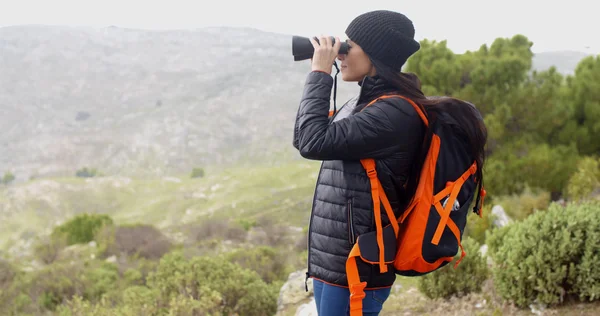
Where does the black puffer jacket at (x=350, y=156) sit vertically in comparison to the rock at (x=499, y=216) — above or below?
above

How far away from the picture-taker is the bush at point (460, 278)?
14.2 feet

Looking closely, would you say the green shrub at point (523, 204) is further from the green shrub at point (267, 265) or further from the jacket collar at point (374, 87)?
the jacket collar at point (374, 87)

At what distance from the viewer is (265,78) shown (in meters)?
123

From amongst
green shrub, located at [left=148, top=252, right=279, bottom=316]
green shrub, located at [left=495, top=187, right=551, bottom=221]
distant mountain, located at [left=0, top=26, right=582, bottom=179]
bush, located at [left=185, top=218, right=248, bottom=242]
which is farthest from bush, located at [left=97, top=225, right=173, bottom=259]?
distant mountain, located at [left=0, top=26, right=582, bottom=179]

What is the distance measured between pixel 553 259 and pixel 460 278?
91 cm

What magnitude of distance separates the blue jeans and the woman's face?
751 millimetres

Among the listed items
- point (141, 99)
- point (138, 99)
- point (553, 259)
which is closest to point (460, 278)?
point (553, 259)

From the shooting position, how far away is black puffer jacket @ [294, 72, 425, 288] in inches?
64.6

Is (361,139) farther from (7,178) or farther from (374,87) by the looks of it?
(7,178)

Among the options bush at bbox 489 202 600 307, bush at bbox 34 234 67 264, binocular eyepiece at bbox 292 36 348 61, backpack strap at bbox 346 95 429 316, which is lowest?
bush at bbox 34 234 67 264

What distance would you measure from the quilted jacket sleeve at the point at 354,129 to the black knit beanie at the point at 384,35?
18 centimetres

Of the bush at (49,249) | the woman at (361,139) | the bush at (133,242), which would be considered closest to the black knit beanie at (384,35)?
the woman at (361,139)

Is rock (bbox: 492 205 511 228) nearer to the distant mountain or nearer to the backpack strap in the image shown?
A: the backpack strap

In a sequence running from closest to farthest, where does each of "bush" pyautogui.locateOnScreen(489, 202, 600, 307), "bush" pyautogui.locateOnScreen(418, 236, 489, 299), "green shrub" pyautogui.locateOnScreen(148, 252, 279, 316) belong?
1. "bush" pyautogui.locateOnScreen(489, 202, 600, 307)
2. "bush" pyautogui.locateOnScreen(418, 236, 489, 299)
3. "green shrub" pyautogui.locateOnScreen(148, 252, 279, 316)
